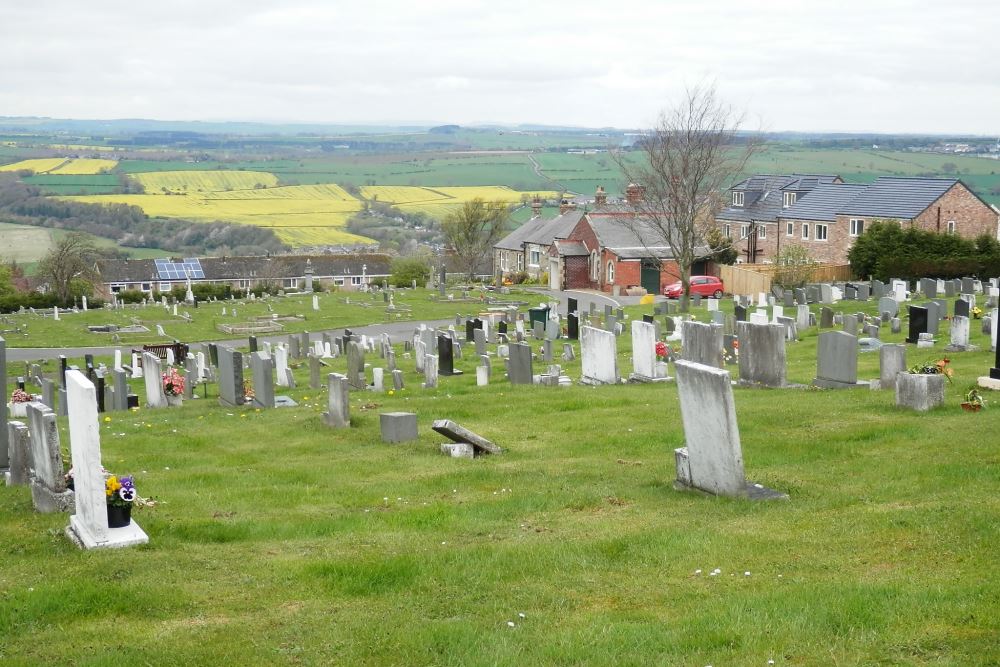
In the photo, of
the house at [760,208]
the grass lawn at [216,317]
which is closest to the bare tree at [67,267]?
the grass lawn at [216,317]

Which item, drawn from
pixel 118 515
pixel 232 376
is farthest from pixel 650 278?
pixel 118 515

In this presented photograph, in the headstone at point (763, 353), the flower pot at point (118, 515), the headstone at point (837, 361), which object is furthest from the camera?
the headstone at point (763, 353)

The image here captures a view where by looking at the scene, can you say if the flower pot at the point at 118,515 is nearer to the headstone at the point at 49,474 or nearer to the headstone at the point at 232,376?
the headstone at the point at 49,474

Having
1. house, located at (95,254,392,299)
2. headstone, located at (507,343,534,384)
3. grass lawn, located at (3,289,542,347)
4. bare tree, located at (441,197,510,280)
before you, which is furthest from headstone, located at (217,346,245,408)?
Answer: house, located at (95,254,392,299)

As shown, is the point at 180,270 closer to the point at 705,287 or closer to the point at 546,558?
the point at 705,287

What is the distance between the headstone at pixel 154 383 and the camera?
2411 centimetres

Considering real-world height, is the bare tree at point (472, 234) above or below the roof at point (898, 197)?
below

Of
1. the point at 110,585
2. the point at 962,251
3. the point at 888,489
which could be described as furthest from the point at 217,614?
the point at 962,251

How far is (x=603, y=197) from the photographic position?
77875mm

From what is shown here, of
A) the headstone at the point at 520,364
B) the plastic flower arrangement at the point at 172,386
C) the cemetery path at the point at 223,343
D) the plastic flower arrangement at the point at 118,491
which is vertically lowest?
the cemetery path at the point at 223,343

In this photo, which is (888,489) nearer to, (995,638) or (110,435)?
(995,638)

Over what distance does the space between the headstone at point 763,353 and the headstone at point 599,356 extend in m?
2.97

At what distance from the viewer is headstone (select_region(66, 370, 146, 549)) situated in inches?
403

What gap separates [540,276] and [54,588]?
2593 inches
